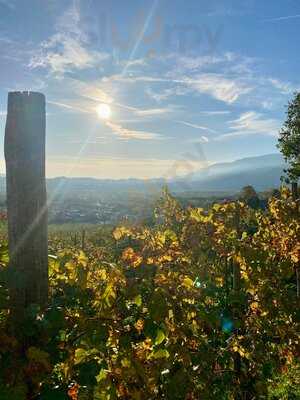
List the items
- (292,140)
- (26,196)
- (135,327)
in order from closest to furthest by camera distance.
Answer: (26,196), (135,327), (292,140)

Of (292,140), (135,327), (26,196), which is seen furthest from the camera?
(292,140)

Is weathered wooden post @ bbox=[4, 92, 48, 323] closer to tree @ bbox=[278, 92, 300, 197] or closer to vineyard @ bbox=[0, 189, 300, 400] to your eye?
vineyard @ bbox=[0, 189, 300, 400]

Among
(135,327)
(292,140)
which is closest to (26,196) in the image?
(135,327)

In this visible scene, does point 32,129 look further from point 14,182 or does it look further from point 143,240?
point 143,240

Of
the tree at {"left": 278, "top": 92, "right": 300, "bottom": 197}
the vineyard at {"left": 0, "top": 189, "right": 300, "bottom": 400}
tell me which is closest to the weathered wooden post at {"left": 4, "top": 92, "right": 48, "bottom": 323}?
the vineyard at {"left": 0, "top": 189, "right": 300, "bottom": 400}

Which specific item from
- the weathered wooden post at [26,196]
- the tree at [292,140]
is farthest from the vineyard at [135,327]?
the tree at [292,140]

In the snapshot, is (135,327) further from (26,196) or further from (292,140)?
(292,140)

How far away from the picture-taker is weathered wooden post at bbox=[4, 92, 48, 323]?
2988 mm

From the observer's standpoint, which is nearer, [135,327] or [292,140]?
[135,327]

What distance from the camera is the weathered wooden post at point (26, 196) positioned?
2988 millimetres

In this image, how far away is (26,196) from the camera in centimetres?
306

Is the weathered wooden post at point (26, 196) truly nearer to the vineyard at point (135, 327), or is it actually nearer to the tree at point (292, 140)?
the vineyard at point (135, 327)

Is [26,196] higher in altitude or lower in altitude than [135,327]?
higher

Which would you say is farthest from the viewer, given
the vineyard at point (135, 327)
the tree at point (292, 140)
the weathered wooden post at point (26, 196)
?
the tree at point (292, 140)
